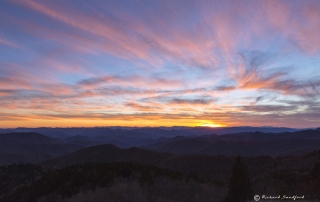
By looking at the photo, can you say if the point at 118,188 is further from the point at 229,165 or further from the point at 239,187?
the point at 229,165

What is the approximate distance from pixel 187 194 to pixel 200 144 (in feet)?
452

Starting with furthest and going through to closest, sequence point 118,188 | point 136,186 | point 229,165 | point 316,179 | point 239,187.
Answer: point 229,165 < point 316,179 < point 136,186 < point 118,188 < point 239,187

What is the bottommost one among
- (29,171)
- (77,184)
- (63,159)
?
(63,159)

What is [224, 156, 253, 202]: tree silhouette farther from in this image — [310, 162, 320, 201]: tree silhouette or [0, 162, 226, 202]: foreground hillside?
[310, 162, 320, 201]: tree silhouette

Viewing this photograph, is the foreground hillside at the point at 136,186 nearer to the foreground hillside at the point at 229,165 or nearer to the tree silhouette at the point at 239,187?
the foreground hillside at the point at 229,165

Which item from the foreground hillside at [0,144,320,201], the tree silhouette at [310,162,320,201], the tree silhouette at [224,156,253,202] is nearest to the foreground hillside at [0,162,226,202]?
the foreground hillside at [0,144,320,201]

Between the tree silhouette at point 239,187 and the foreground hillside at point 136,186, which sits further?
the foreground hillside at point 136,186

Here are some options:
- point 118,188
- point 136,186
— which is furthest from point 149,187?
point 118,188

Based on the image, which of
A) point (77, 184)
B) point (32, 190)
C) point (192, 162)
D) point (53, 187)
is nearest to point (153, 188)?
point (77, 184)

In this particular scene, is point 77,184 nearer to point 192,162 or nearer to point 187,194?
point 187,194

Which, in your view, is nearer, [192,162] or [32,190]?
[32,190]

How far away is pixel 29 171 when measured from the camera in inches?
1615

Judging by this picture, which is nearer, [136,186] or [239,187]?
[239,187]

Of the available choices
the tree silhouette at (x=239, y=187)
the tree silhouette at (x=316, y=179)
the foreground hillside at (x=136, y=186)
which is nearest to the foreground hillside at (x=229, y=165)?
the foreground hillside at (x=136, y=186)
